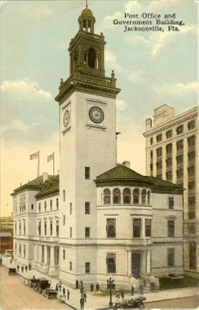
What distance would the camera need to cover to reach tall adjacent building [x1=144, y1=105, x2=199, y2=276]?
35.1 metres

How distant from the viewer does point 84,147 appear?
3359cm

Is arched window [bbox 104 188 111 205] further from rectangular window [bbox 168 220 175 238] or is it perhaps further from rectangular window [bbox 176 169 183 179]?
rectangular window [bbox 176 169 183 179]

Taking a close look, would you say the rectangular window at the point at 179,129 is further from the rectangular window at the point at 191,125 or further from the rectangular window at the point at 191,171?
the rectangular window at the point at 191,171

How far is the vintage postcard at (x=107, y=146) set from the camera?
27.2 metres

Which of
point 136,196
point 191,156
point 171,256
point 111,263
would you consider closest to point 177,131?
point 191,156

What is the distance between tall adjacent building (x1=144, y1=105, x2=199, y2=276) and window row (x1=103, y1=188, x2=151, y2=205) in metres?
3.45

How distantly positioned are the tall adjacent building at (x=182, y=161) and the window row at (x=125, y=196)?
136 inches

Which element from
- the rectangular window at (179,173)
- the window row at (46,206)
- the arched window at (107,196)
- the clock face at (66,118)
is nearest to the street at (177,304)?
the arched window at (107,196)

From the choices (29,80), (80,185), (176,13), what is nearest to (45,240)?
(80,185)

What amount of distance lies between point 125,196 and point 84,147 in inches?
217

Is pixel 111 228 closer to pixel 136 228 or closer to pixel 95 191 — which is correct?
pixel 136 228

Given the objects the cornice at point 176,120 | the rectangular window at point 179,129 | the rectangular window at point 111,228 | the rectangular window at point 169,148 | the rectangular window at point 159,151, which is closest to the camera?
the cornice at point 176,120

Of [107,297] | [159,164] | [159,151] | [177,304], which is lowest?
[177,304]

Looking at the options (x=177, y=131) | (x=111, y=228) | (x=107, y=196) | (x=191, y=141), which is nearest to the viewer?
(x=111, y=228)
